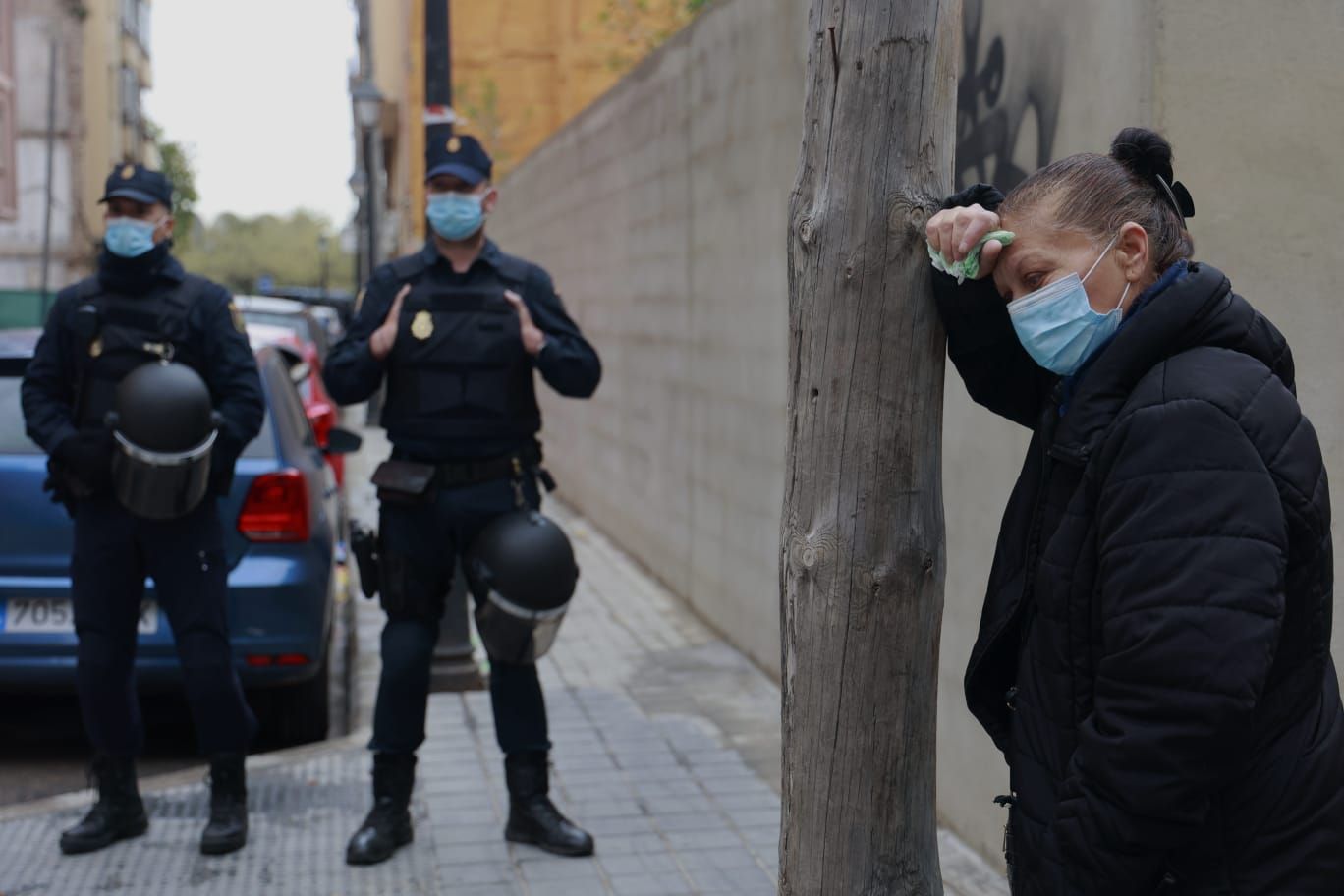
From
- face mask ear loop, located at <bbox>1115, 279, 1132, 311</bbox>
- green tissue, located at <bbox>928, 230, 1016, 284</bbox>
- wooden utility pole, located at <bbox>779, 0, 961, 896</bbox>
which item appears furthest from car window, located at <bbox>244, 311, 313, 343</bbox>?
face mask ear loop, located at <bbox>1115, 279, 1132, 311</bbox>

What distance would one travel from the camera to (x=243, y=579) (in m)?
5.63

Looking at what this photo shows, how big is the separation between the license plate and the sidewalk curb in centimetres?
53

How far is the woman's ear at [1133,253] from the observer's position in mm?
2178

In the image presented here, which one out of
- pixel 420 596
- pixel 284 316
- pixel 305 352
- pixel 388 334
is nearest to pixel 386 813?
pixel 420 596

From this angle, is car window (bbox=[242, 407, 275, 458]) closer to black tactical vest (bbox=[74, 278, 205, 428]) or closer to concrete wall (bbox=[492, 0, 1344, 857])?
black tactical vest (bbox=[74, 278, 205, 428])

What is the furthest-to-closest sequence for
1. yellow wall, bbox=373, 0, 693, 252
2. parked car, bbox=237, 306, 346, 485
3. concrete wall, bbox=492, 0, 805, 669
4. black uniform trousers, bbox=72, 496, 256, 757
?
yellow wall, bbox=373, 0, 693, 252 → parked car, bbox=237, 306, 346, 485 → concrete wall, bbox=492, 0, 805, 669 → black uniform trousers, bbox=72, 496, 256, 757

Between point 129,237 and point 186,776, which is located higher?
point 129,237

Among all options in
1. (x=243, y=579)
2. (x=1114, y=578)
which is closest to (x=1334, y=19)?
(x=1114, y=578)

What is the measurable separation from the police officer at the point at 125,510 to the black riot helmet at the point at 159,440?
0.34 feet

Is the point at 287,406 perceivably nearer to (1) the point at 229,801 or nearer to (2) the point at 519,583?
(1) the point at 229,801

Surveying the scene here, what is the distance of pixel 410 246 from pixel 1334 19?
2689cm

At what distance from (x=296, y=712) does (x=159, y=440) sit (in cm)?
198

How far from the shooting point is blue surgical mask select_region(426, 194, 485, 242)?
4.75 m

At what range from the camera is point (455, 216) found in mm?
4762
